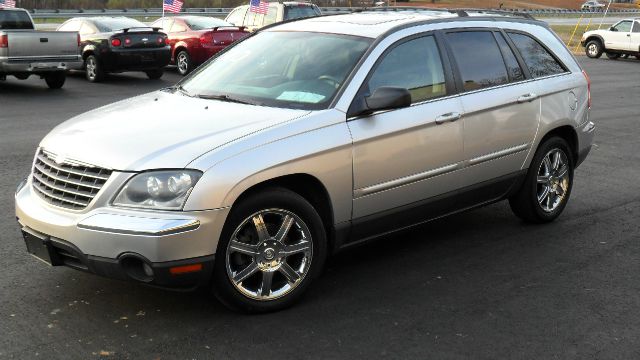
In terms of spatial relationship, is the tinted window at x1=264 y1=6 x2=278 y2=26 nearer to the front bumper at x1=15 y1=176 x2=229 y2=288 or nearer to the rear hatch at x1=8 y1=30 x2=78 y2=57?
the rear hatch at x1=8 y1=30 x2=78 y2=57

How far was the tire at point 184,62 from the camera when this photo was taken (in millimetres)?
20609

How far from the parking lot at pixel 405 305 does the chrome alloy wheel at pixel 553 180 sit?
0.20 m

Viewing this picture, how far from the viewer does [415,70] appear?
18.1ft

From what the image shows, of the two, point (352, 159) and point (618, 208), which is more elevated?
point (352, 159)

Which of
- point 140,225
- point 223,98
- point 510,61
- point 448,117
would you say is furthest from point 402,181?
point 140,225

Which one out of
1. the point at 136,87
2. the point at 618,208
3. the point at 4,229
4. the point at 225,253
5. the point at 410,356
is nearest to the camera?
the point at 410,356

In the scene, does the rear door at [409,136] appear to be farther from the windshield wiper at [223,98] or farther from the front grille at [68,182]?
the front grille at [68,182]

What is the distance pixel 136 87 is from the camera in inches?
700

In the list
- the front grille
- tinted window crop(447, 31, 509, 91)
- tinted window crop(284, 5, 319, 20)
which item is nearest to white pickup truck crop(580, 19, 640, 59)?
tinted window crop(284, 5, 319, 20)

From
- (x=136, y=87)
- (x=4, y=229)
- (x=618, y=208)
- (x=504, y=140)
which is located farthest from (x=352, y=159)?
(x=136, y=87)

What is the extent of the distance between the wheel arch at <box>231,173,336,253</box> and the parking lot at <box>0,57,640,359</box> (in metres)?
0.44

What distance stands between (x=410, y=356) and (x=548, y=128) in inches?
121

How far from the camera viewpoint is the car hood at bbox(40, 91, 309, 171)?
14.1 ft

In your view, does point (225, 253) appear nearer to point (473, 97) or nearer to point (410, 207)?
point (410, 207)
